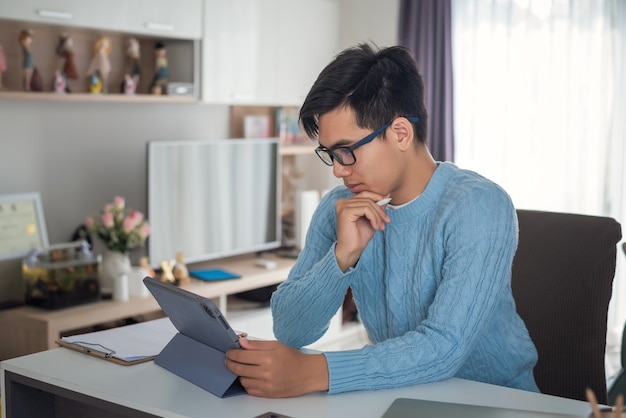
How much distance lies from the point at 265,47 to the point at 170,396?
3000 millimetres

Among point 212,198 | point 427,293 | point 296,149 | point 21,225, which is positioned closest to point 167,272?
point 212,198

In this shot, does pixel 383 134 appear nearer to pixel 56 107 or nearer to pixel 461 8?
pixel 56 107

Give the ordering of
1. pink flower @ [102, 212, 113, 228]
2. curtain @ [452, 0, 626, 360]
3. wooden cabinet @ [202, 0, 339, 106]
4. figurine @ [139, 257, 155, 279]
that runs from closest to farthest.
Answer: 1. pink flower @ [102, 212, 113, 228]
2. figurine @ [139, 257, 155, 279]
3. wooden cabinet @ [202, 0, 339, 106]
4. curtain @ [452, 0, 626, 360]

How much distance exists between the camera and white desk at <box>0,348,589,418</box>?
1.41m

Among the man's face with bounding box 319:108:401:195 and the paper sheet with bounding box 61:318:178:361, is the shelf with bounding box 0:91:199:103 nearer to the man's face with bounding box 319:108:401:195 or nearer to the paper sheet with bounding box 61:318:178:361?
the paper sheet with bounding box 61:318:178:361

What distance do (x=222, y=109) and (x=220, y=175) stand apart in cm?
44

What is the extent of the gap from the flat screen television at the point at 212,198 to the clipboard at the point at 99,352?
202 cm

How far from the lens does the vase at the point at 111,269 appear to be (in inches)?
136

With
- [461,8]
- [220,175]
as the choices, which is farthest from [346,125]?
[461,8]

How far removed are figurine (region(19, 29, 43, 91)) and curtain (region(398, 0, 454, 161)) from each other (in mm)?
2156

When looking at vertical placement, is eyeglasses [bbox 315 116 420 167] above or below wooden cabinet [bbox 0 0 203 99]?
below

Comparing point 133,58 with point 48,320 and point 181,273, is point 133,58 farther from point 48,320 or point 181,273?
point 48,320

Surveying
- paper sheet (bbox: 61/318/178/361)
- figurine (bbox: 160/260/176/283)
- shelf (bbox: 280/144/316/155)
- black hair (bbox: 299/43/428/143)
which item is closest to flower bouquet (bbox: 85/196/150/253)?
figurine (bbox: 160/260/176/283)

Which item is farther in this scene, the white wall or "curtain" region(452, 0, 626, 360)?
the white wall
